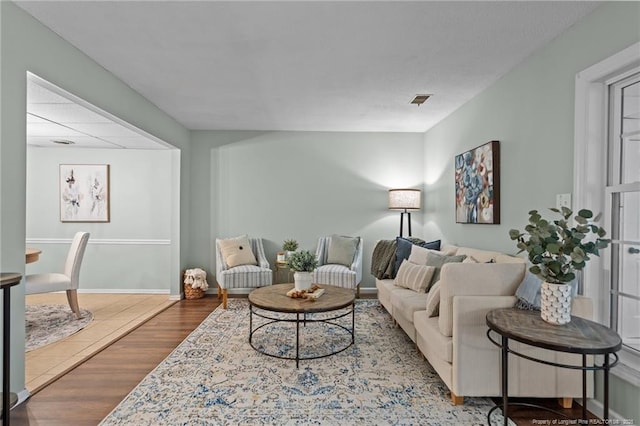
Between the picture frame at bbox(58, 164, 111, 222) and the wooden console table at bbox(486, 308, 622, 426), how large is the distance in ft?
17.7

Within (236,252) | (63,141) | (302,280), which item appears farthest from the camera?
(236,252)

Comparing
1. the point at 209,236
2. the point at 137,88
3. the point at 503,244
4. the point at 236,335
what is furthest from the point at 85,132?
the point at 503,244

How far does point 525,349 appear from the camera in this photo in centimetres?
221

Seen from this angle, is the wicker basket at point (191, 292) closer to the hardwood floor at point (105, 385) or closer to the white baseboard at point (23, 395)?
the hardwood floor at point (105, 385)

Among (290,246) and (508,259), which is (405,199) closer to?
(290,246)

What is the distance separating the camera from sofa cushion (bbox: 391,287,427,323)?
10.1 feet

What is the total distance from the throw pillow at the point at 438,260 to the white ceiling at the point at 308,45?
64.6 inches

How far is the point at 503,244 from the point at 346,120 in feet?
8.45

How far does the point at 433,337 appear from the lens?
2.52 meters

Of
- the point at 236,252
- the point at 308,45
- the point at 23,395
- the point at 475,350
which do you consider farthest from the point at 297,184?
the point at 23,395

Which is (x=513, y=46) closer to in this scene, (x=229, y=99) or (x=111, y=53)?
(x=229, y=99)

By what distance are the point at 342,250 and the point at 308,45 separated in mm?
3064

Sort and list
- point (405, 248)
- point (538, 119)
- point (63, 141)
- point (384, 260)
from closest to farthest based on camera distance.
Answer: point (538, 119)
point (405, 248)
point (384, 260)
point (63, 141)

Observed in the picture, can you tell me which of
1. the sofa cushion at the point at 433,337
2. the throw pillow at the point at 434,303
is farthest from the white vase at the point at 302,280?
the throw pillow at the point at 434,303
